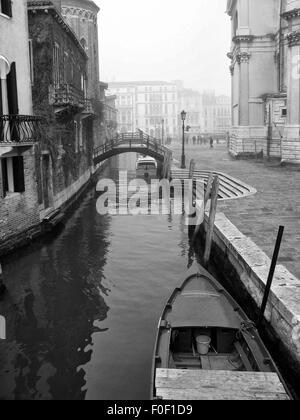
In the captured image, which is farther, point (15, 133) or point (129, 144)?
point (129, 144)

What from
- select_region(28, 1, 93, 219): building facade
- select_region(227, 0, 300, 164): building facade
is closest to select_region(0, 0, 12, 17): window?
select_region(28, 1, 93, 219): building facade

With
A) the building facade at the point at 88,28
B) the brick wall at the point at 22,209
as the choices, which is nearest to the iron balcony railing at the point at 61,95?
the brick wall at the point at 22,209

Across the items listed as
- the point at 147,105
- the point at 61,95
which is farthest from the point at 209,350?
the point at 147,105

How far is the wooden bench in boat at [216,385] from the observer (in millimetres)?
5363

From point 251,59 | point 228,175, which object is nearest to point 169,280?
point 228,175

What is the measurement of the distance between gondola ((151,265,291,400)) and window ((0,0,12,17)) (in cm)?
878

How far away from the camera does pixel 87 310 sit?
9336 mm

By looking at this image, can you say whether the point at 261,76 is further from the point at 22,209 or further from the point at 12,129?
the point at 12,129

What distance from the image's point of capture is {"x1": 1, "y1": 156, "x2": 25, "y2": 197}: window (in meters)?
13.0

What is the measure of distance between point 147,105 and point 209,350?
118781mm

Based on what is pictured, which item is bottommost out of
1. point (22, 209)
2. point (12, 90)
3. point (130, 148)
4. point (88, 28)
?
point (22, 209)

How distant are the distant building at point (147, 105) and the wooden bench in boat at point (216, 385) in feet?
364

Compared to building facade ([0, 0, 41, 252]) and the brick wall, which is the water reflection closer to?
the brick wall

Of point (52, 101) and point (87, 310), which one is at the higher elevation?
point (52, 101)
